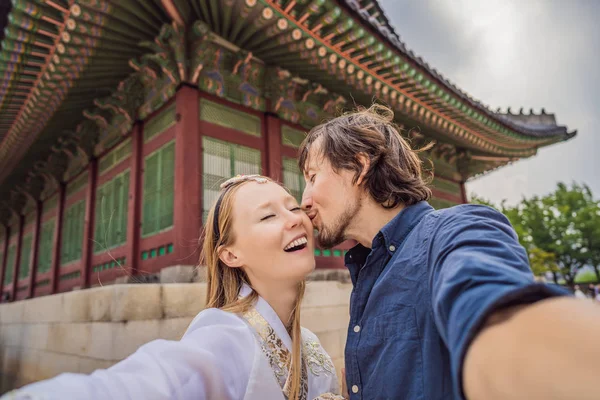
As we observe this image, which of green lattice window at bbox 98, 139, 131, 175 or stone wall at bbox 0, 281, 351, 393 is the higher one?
green lattice window at bbox 98, 139, 131, 175

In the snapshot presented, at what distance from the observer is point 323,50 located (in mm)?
5062

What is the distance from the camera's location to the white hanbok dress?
29.5 inches

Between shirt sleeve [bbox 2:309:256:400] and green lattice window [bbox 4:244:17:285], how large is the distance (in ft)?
44.9

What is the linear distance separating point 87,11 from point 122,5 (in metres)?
0.41

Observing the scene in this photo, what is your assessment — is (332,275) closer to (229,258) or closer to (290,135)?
(290,135)

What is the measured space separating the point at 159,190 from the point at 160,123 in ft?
3.85

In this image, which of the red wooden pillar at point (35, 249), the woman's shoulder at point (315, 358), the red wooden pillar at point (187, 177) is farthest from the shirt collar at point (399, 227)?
the red wooden pillar at point (35, 249)

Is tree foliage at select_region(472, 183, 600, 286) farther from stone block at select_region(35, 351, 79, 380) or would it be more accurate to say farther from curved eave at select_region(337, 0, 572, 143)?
stone block at select_region(35, 351, 79, 380)

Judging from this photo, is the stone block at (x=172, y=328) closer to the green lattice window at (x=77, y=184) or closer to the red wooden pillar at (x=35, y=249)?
the green lattice window at (x=77, y=184)

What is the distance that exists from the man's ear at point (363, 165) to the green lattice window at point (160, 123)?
4.60m

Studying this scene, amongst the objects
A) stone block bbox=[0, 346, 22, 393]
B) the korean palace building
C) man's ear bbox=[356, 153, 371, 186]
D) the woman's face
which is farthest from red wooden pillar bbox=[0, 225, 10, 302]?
man's ear bbox=[356, 153, 371, 186]

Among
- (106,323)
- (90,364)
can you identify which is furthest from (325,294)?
(90,364)

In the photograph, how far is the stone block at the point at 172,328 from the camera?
308 centimetres

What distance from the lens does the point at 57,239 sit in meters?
8.66
